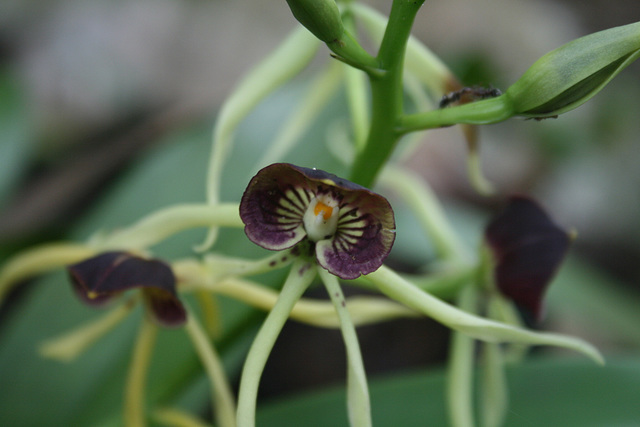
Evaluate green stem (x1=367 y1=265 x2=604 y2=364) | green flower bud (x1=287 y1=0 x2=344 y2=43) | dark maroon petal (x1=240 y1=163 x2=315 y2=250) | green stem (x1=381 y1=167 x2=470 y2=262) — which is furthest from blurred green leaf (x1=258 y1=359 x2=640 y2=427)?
green flower bud (x1=287 y1=0 x2=344 y2=43)

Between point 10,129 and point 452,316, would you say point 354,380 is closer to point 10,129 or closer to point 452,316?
point 452,316

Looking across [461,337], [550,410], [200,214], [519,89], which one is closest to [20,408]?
[200,214]

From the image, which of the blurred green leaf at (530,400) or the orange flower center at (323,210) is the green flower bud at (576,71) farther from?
the blurred green leaf at (530,400)

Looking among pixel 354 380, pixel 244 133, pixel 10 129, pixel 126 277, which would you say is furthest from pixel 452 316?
pixel 10 129

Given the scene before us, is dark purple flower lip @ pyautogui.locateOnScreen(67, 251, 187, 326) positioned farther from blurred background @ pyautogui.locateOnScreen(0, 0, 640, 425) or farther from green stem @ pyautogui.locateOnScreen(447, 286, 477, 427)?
blurred background @ pyautogui.locateOnScreen(0, 0, 640, 425)

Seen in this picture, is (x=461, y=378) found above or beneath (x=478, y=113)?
beneath
